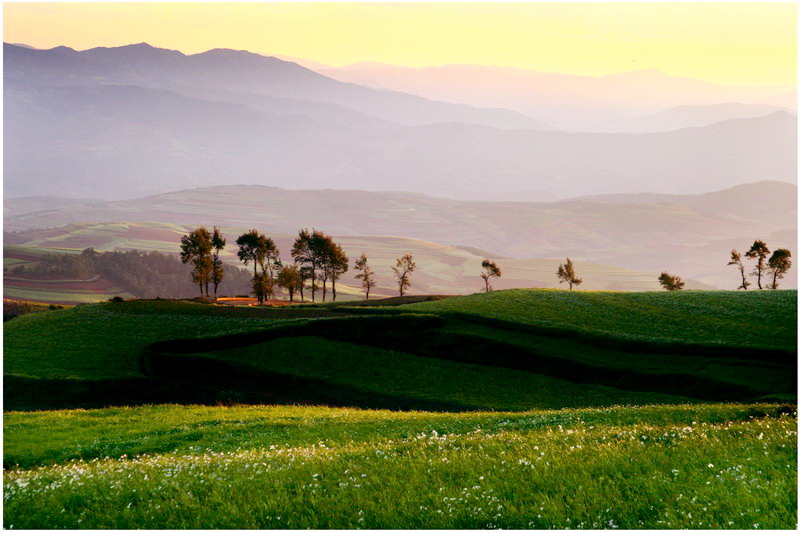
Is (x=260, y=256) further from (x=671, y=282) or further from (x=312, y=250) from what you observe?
Result: (x=671, y=282)

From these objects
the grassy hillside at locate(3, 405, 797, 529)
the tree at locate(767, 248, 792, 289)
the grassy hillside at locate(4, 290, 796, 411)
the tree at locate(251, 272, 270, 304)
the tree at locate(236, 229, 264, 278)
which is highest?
the tree at locate(236, 229, 264, 278)

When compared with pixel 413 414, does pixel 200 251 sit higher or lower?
higher

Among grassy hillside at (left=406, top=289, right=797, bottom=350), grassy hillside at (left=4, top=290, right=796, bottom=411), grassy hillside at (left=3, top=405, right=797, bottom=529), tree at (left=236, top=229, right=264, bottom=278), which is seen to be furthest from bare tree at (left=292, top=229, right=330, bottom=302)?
grassy hillside at (left=3, top=405, right=797, bottom=529)

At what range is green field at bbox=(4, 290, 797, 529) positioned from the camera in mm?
14008

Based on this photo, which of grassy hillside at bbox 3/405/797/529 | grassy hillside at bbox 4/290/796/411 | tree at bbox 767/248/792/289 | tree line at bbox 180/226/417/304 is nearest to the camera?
grassy hillside at bbox 3/405/797/529

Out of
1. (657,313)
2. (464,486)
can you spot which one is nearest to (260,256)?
(657,313)

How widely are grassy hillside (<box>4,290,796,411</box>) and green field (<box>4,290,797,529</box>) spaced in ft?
0.87

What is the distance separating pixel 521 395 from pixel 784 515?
43221 millimetres

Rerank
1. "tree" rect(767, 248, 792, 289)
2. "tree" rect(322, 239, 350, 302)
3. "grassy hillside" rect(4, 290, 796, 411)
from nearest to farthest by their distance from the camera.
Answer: "grassy hillside" rect(4, 290, 796, 411)
"tree" rect(767, 248, 792, 289)
"tree" rect(322, 239, 350, 302)

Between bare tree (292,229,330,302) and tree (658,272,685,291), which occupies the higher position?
bare tree (292,229,330,302)

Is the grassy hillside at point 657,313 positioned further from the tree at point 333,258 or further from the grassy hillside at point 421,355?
the tree at point 333,258

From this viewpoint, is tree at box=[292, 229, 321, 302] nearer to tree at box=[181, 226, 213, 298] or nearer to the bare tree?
the bare tree

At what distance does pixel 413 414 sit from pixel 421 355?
883 inches

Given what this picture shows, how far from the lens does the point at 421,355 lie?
2571 inches
